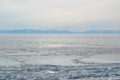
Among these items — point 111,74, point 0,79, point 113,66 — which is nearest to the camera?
point 0,79

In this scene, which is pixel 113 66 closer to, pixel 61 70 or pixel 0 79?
pixel 61 70

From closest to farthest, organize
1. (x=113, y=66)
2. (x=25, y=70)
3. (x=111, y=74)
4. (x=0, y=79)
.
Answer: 1. (x=0, y=79)
2. (x=111, y=74)
3. (x=25, y=70)
4. (x=113, y=66)

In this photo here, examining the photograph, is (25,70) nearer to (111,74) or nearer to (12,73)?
(12,73)

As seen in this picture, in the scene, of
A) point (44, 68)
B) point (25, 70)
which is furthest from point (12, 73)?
point (44, 68)

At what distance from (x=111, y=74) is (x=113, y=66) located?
172 inches

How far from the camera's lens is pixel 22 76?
851 inches

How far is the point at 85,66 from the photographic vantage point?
27406mm

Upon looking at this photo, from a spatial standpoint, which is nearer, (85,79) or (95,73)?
(85,79)

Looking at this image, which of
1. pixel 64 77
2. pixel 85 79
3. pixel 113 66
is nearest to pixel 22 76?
pixel 64 77

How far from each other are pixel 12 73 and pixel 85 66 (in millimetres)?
8384

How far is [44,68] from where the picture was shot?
2594cm

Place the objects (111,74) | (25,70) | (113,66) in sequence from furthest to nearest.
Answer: (113,66)
(25,70)
(111,74)

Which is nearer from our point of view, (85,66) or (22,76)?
(22,76)

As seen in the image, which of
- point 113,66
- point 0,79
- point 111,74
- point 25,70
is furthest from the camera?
point 113,66
